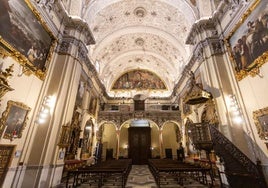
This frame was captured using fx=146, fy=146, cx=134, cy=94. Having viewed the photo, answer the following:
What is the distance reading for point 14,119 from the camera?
5.09 m

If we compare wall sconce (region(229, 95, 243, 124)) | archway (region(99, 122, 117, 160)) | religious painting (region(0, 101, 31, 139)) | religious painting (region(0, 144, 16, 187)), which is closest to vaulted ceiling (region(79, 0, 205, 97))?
archway (region(99, 122, 117, 160))

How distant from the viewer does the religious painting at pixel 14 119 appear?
4.73 m

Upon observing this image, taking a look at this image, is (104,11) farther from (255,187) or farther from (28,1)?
(255,187)

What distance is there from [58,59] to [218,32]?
881cm

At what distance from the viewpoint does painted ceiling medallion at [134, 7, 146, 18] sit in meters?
12.0

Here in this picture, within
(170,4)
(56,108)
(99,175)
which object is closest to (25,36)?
(56,108)

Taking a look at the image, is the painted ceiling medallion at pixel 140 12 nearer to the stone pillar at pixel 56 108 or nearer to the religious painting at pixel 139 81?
the stone pillar at pixel 56 108

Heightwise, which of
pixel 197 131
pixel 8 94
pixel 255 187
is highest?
pixel 8 94

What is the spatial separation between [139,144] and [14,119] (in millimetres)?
14344

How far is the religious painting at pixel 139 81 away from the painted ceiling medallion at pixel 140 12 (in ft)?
30.4

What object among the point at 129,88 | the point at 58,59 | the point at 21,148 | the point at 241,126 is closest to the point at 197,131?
the point at 241,126

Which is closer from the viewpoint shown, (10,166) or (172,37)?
(10,166)

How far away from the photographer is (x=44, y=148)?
5941mm

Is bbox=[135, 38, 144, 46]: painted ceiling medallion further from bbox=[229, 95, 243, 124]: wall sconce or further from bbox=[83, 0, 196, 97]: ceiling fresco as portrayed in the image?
bbox=[229, 95, 243, 124]: wall sconce
